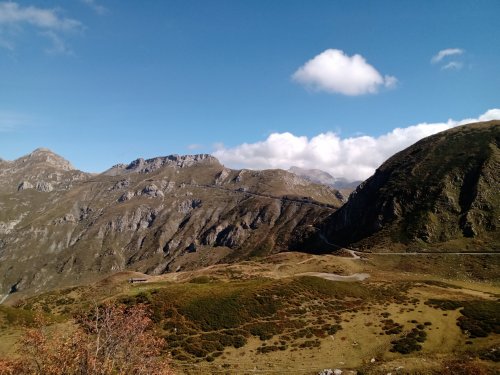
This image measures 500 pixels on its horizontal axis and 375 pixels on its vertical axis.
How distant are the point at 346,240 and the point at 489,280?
9990 centimetres

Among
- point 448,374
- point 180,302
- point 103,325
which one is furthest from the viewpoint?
point 180,302

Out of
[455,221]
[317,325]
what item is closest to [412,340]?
[317,325]

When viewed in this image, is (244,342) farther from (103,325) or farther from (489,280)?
(489,280)

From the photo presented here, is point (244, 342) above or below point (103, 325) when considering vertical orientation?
below

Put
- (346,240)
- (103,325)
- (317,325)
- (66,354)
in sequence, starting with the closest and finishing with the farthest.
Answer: (66,354) < (103,325) < (317,325) < (346,240)

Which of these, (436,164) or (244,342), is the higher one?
(436,164)

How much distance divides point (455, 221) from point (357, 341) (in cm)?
12590

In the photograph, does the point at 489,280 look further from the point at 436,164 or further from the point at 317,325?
the point at 436,164

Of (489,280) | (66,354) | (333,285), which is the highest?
(66,354)

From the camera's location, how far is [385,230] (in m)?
168

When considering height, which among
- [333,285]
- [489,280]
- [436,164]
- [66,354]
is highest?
[436,164]

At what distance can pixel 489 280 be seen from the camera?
9569 centimetres

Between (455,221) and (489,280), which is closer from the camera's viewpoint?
(489,280)

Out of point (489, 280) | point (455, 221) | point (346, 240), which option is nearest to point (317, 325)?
point (489, 280)
